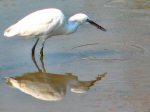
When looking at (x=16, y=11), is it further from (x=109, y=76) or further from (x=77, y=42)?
(x=109, y=76)

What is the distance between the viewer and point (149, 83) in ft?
24.7

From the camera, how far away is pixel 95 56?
876 cm

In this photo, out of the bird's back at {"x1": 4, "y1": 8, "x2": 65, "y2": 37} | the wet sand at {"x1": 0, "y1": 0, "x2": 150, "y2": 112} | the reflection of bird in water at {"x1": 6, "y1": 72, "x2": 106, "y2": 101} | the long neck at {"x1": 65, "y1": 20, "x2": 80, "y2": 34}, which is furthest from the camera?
the long neck at {"x1": 65, "y1": 20, "x2": 80, "y2": 34}

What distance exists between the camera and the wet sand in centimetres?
698

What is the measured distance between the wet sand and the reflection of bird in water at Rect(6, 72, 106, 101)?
0.32 ft

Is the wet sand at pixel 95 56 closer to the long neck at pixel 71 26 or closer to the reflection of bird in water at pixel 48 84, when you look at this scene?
the reflection of bird in water at pixel 48 84

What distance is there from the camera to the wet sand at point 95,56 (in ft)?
22.9

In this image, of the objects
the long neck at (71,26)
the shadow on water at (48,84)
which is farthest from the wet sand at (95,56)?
the long neck at (71,26)

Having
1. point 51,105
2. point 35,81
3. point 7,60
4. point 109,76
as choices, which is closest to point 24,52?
point 7,60

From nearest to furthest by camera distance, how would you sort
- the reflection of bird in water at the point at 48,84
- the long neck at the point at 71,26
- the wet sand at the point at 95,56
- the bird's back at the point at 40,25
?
the wet sand at the point at 95,56
the reflection of bird in water at the point at 48,84
the bird's back at the point at 40,25
the long neck at the point at 71,26

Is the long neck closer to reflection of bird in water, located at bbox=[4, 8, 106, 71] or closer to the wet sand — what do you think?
reflection of bird in water, located at bbox=[4, 8, 106, 71]

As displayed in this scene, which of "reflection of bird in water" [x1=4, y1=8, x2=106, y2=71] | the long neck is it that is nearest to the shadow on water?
"reflection of bird in water" [x1=4, y1=8, x2=106, y2=71]

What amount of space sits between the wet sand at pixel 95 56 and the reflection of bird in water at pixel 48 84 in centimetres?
10

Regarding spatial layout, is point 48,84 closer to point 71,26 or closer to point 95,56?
point 95,56
